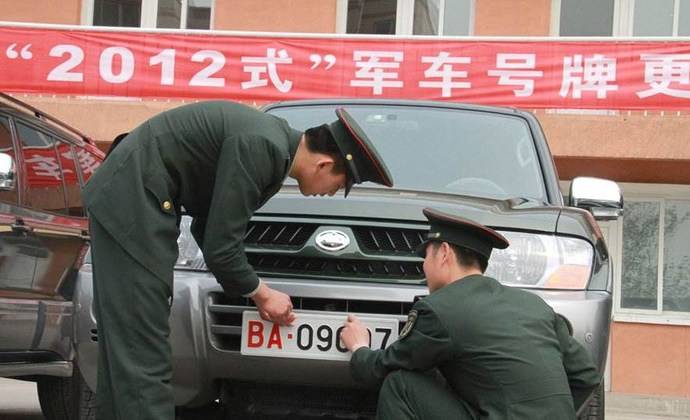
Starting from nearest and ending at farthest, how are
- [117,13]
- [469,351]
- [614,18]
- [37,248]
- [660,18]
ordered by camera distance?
1. [469,351]
2. [37,248]
3. [660,18]
4. [614,18]
5. [117,13]

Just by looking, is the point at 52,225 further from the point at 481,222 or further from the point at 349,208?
the point at 481,222

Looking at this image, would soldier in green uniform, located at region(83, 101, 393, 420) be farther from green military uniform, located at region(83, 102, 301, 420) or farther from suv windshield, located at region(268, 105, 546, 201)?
suv windshield, located at region(268, 105, 546, 201)

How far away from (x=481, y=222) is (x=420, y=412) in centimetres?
73

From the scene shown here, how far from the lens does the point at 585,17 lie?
13414mm

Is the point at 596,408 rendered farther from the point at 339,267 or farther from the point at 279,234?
the point at 279,234

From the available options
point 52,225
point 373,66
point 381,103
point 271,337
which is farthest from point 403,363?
point 373,66

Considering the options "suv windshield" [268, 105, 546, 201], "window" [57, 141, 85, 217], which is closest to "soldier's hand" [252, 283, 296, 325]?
"suv windshield" [268, 105, 546, 201]

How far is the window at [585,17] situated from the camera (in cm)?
1333

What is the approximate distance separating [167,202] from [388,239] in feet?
2.58

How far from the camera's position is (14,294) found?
5.11 m

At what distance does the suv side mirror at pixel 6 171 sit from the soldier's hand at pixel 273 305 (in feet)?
7.05

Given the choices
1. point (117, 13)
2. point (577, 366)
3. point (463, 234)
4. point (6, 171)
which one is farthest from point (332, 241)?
point (117, 13)

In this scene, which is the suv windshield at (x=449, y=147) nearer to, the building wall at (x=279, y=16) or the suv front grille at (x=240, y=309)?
the suv front grille at (x=240, y=309)

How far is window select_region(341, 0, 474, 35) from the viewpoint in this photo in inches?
538
